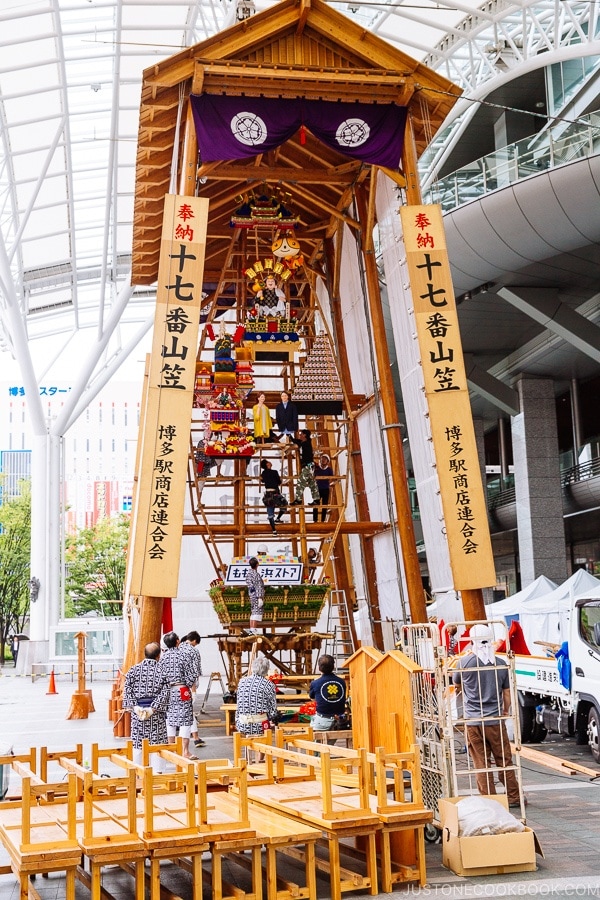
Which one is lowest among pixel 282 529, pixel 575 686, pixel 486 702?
pixel 575 686

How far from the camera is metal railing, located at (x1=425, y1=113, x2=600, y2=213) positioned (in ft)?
76.1

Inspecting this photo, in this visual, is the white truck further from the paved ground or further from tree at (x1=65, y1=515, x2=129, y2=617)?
tree at (x1=65, y1=515, x2=129, y2=617)

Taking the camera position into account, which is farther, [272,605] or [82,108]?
[82,108]

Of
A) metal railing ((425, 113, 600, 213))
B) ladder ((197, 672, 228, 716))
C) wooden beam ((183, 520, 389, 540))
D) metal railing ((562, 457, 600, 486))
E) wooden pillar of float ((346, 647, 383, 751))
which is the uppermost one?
metal railing ((425, 113, 600, 213))

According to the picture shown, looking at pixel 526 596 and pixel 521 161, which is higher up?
pixel 521 161

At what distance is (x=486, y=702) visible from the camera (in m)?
10.0

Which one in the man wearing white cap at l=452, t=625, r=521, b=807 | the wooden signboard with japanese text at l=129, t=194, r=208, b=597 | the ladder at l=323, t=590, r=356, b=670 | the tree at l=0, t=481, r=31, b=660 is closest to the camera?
the man wearing white cap at l=452, t=625, r=521, b=807

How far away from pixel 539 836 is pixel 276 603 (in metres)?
9.58

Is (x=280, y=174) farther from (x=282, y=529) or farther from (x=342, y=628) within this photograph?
(x=342, y=628)

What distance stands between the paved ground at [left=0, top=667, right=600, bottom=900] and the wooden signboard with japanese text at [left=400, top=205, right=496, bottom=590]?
10.7 ft

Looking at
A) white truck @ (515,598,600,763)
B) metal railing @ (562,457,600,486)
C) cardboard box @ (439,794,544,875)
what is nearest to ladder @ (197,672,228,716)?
white truck @ (515,598,600,763)

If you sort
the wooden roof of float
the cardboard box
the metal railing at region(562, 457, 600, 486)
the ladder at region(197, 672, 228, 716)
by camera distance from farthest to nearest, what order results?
the metal railing at region(562, 457, 600, 486) < the ladder at region(197, 672, 228, 716) < the wooden roof of float < the cardboard box

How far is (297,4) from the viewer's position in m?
16.0

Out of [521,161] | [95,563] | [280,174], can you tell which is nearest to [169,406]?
[280,174]
